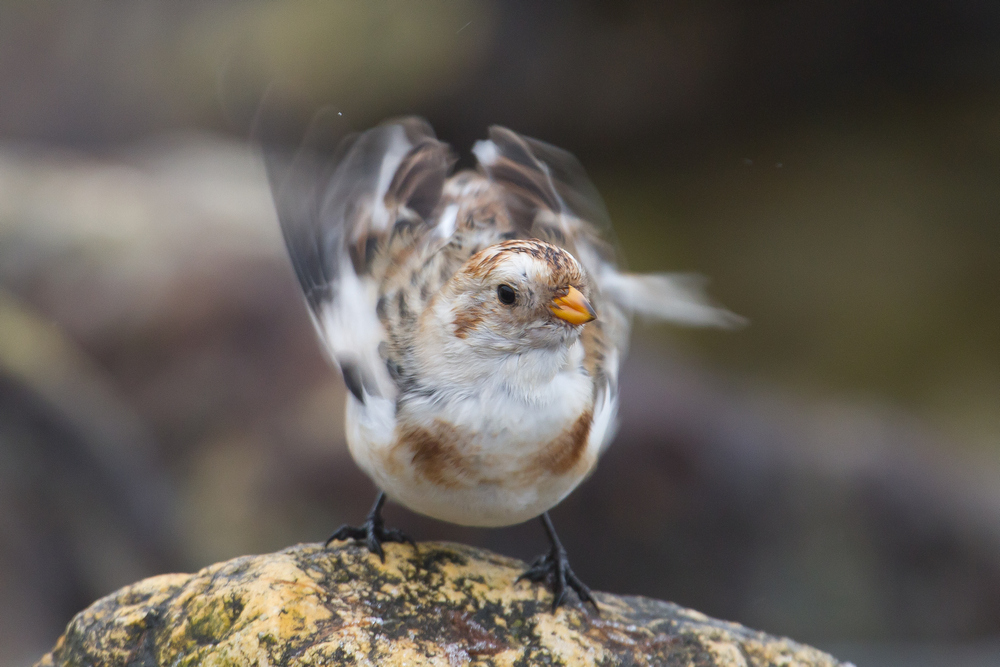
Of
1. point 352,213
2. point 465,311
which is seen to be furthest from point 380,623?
point 352,213

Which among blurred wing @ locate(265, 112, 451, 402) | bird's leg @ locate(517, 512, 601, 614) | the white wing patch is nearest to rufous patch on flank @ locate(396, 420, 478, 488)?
blurred wing @ locate(265, 112, 451, 402)

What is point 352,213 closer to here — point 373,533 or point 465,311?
point 465,311

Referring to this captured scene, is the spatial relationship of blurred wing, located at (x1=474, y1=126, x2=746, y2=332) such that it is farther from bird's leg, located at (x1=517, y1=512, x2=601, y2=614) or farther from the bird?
bird's leg, located at (x1=517, y1=512, x2=601, y2=614)

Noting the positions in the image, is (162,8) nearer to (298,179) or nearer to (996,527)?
(298,179)

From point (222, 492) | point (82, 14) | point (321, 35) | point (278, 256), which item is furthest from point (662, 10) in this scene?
point (82, 14)

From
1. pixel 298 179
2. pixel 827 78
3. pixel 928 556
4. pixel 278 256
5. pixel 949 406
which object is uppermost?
pixel 298 179

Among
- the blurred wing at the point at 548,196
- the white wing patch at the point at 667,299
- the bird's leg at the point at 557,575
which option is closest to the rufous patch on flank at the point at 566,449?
the bird's leg at the point at 557,575
